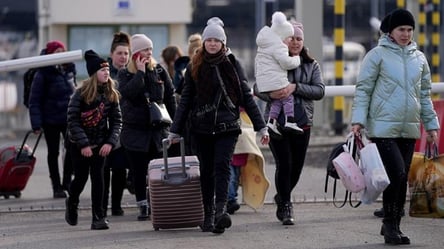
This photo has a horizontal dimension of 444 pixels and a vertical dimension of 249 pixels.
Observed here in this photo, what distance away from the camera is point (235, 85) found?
10.6 m

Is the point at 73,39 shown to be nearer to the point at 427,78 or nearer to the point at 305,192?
the point at 305,192

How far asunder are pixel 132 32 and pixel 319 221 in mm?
13136

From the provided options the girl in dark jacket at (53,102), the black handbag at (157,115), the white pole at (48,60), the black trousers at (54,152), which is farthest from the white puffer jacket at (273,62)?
the black trousers at (54,152)

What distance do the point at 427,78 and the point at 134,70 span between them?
2.88 metres

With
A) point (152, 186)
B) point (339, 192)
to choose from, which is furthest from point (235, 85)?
point (339, 192)

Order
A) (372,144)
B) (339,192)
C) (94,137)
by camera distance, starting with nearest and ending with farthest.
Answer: (372,144), (94,137), (339,192)

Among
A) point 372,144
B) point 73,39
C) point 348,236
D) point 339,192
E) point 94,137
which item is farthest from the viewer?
point 73,39

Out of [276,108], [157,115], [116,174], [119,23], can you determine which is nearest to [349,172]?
[276,108]

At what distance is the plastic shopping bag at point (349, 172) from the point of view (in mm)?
9648

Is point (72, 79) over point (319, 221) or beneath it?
over

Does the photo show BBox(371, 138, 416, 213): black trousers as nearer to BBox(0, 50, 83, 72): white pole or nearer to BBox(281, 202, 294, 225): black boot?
BBox(281, 202, 294, 225): black boot

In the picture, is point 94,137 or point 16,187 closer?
point 94,137

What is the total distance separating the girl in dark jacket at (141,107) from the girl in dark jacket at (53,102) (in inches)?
84.8

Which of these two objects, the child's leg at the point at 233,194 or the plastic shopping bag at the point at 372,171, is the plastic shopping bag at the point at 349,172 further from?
the child's leg at the point at 233,194
